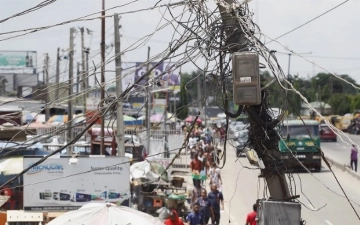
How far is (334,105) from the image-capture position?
109 m

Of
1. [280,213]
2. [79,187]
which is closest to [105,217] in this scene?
[280,213]

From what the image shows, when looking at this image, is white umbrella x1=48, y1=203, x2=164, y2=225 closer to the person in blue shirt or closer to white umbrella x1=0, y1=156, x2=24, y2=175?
the person in blue shirt

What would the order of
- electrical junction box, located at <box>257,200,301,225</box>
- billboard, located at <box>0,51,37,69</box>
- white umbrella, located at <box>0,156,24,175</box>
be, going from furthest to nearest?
1. billboard, located at <box>0,51,37,69</box>
2. white umbrella, located at <box>0,156,24,175</box>
3. electrical junction box, located at <box>257,200,301,225</box>

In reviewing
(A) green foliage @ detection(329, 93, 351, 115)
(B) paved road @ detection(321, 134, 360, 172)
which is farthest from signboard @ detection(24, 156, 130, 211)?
(A) green foliage @ detection(329, 93, 351, 115)

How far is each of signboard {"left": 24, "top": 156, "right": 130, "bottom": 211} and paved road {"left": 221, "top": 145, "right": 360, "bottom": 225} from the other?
8.16ft

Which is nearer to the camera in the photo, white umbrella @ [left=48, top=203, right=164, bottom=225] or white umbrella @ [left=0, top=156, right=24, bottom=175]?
white umbrella @ [left=48, top=203, right=164, bottom=225]

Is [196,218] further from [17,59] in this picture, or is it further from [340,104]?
[340,104]

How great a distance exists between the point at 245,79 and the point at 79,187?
8.72 meters

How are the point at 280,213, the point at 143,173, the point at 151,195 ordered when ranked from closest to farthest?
1. the point at 280,213
2. the point at 151,195
3. the point at 143,173

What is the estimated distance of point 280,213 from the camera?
7883 millimetres

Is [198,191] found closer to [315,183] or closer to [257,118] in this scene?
[315,183]

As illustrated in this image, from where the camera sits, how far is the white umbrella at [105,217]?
1073 cm

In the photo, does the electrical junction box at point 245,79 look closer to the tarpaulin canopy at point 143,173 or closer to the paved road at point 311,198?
the paved road at point 311,198

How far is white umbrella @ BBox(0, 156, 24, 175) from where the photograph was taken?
18.7m
